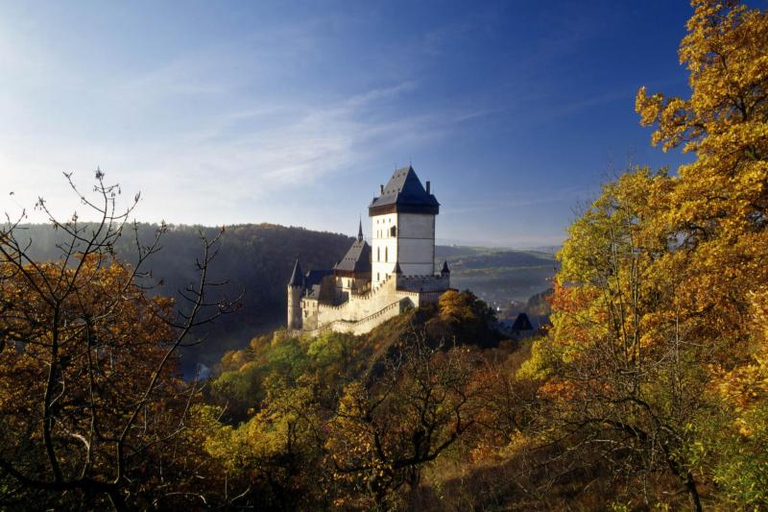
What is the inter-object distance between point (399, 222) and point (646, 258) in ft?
92.9

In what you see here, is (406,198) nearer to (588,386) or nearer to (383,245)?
(383,245)

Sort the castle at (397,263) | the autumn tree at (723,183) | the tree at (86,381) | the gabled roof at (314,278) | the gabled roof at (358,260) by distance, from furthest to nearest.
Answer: the gabled roof at (314,278) → the gabled roof at (358,260) → the castle at (397,263) → the autumn tree at (723,183) → the tree at (86,381)

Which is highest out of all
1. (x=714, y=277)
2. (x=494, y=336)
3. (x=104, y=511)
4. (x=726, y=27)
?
(x=726, y=27)

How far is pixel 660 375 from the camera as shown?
6090 mm

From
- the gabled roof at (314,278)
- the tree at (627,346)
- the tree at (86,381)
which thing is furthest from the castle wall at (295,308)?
the tree at (627,346)

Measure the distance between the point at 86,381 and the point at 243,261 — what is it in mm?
121229

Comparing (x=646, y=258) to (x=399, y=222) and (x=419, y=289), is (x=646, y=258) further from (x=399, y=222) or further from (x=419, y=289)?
(x=399, y=222)

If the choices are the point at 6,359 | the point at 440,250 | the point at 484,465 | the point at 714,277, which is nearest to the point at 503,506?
the point at 484,465

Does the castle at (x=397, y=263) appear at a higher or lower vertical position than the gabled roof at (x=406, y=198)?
lower

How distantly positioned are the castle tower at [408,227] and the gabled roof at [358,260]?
6.53 meters

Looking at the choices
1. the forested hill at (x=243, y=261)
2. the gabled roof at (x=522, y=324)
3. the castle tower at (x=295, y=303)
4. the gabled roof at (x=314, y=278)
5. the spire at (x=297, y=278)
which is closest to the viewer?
the gabled roof at (x=522, y=324)

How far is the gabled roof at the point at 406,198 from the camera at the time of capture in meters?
38.5

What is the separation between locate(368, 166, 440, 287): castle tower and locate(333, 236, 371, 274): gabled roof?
6.53 metres

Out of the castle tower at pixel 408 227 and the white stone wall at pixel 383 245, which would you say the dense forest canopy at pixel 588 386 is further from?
the white stone wall at pixel 383 245
